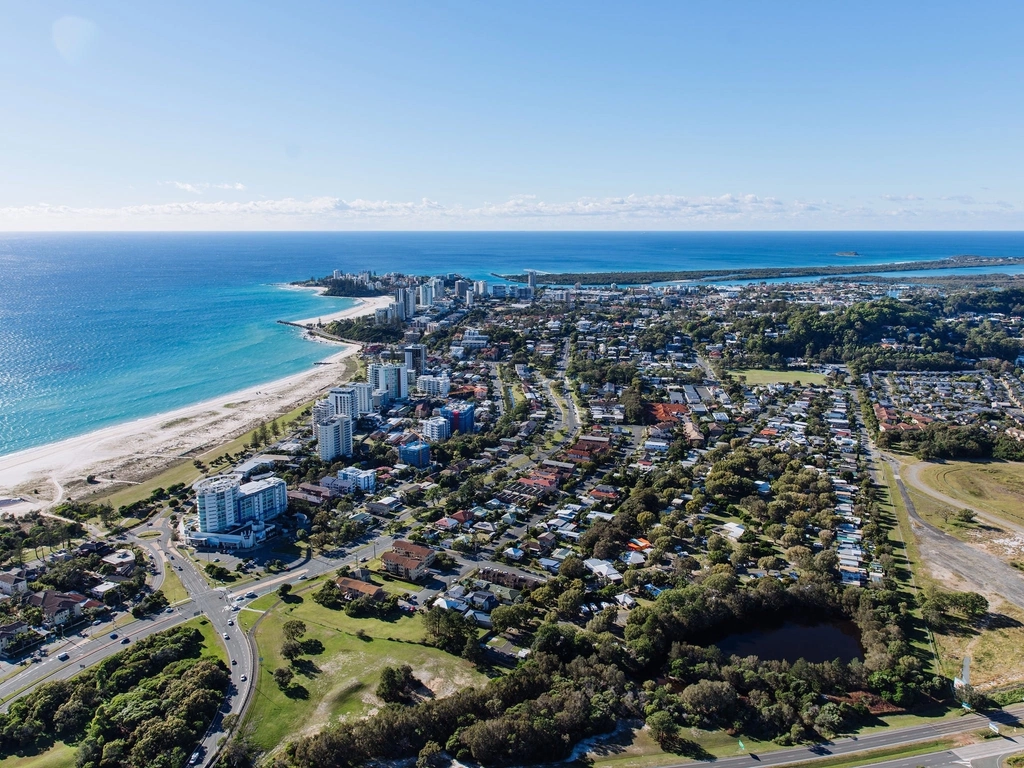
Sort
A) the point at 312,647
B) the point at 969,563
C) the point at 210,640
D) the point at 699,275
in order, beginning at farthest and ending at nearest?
the point at 699,275 < the point at 969,563 < the point at 210,640 < the point at 312,647

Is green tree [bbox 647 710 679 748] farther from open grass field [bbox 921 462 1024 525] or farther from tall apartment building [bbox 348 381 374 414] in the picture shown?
tall apartment building [bbox 348 381 374 414]

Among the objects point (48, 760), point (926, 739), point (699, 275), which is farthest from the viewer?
point (699, 275)

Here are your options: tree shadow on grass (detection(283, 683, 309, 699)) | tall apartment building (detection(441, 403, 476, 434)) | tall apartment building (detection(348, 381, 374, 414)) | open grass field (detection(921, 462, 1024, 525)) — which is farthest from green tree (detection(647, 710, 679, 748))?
tall apartment building (detection(348, 381, 374, 414))

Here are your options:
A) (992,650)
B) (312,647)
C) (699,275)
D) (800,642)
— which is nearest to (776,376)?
(992,650)

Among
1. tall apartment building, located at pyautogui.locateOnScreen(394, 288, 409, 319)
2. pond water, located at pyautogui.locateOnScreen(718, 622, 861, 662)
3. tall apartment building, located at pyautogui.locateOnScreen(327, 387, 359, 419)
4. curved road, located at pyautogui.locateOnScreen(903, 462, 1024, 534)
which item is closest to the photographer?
pond water, located at pyautogui.locateOnScreen(718, 622, 861, 662)

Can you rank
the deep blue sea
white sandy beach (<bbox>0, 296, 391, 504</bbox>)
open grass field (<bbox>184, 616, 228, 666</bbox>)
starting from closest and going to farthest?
1. open grass field (<bbox>184, 616, 228, 666</bbox>)
2. white sandy beach (<bbox>0, 296, 391, 504</bbox>)
3. the deep blue sea

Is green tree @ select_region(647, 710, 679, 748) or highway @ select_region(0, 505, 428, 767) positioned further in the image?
highway @ select_region(0, 505, 428, 767)

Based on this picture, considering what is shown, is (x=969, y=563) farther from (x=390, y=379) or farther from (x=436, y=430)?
(x=390, y=379)
